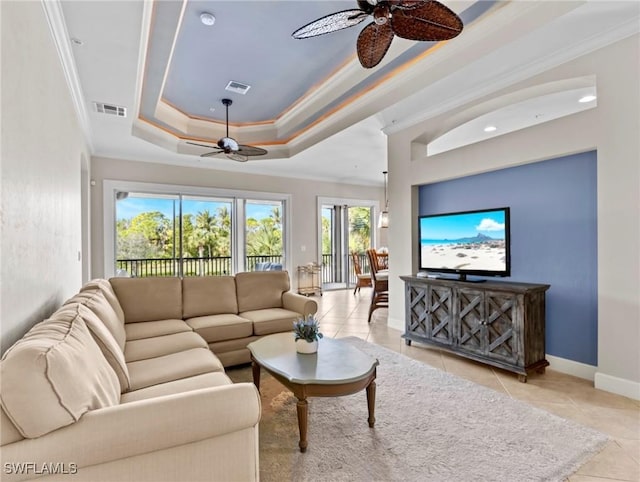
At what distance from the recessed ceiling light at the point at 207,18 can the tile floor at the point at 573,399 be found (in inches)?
152

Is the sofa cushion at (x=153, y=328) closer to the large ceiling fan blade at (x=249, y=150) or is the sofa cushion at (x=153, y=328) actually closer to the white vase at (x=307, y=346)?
the white vase at (x=307, y=346)

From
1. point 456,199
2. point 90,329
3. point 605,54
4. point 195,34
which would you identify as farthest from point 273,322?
point 605,54

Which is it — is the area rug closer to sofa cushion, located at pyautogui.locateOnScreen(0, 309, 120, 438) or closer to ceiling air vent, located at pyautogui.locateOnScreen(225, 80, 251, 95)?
sofa cushion, located at pyautogui.locateOnScreen(0, 309, 120, 438)

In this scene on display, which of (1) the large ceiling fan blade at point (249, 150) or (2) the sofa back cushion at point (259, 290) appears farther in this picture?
(1) the large ceiling fan blade at point (249, 150)

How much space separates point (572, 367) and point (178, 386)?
348 centimetres

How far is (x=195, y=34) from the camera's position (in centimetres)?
332

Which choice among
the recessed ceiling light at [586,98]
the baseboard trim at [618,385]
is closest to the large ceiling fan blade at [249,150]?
the recessed ceiling light at [586,98]

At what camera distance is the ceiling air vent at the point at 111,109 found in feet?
12.9

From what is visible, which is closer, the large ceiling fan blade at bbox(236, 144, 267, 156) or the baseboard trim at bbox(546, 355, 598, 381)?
the baseboard trim at bbox(546, 355, 598, 381)

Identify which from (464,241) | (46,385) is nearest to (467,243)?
(464,241)

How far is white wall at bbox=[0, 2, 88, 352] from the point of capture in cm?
151

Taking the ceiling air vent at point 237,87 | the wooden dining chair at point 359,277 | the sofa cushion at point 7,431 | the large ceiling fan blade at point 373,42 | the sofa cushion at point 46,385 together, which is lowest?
the wooden dining chair at point 359,277

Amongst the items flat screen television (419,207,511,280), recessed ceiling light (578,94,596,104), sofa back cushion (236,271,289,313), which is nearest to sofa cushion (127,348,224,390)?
sofa back cushion (236,271,289,313)

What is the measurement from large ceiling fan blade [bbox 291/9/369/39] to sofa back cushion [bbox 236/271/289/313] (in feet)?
8.97
